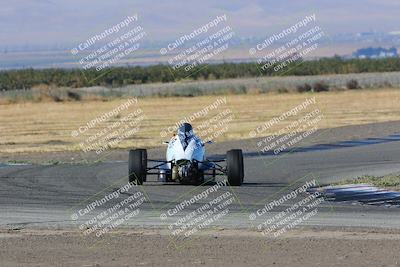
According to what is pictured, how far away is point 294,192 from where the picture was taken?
75.4 ft

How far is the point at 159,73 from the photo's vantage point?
104438 millimetres

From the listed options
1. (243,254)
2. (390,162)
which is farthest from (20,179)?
(243,254)

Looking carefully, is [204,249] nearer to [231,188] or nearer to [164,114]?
[231,188]

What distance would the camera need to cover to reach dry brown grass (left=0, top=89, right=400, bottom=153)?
42.0m

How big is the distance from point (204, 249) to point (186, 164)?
29.1 ft

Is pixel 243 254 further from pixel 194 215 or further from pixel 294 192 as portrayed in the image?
pixel 294 192

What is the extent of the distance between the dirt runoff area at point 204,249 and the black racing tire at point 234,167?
7056 millimetres

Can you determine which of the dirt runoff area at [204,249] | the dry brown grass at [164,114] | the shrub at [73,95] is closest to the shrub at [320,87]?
the dry brown grass at [164,114]

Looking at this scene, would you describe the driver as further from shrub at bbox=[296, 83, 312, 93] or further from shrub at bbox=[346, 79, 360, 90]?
shrub at bbox=[346, 79, 360, 90]

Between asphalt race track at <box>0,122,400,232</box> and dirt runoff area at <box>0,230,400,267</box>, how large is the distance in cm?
115

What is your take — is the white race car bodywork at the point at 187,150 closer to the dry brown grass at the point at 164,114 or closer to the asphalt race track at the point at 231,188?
the asphalt race track at the point at 231,188

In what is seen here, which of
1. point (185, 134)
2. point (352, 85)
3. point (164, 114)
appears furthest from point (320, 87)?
point (185, 134)

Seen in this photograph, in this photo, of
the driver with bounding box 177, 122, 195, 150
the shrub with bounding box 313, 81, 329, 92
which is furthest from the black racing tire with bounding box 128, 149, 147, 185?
the shrub with bounding box 313, 81, 329, 92

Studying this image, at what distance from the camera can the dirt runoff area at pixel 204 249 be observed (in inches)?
551
